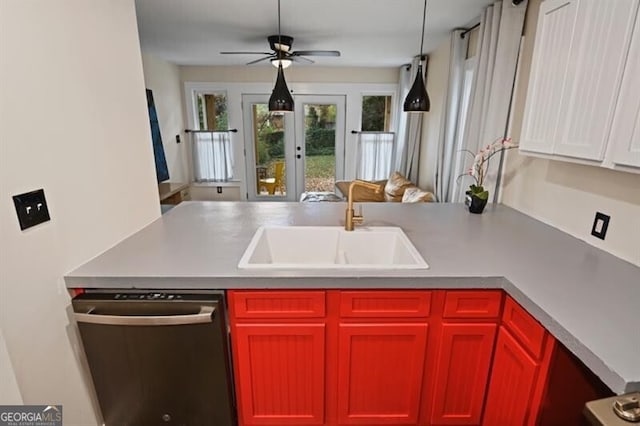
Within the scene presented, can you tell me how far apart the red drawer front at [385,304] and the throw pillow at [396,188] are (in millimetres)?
2869

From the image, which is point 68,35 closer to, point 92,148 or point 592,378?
point 92,148

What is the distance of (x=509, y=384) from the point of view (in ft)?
3.95

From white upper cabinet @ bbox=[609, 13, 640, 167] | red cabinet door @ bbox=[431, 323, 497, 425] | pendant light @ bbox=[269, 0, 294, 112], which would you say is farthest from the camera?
pendant light @ bbox=[269, 0, 294, 112]

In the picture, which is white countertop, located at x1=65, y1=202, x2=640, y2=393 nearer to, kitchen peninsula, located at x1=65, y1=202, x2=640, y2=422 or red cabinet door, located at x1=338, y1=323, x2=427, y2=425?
kitchen peninsula, located at x1=65, y1=202, x2=640, y2=422

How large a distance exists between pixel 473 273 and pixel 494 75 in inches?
68.8

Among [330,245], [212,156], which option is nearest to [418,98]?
[330,245]

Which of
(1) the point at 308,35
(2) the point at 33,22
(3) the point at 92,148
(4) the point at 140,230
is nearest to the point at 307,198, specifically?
(1) the point at 308,35

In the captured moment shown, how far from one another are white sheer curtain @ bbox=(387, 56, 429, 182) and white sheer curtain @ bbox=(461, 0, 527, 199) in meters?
1.89

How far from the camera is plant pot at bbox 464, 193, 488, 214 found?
1.96 metres

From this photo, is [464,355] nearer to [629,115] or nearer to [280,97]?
[629,115]

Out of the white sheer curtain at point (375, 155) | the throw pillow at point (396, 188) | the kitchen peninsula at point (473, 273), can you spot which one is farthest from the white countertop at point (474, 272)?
the white sheer curtain at point (375, 155)

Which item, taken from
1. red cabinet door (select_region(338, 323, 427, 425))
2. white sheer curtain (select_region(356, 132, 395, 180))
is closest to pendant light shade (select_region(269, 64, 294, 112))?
red cabinet door (select_region(338, 323, 427, 425))

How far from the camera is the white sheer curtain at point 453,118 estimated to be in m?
3.18

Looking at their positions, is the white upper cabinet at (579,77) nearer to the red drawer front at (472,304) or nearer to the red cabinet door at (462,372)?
the red drawer front at (472,304)
